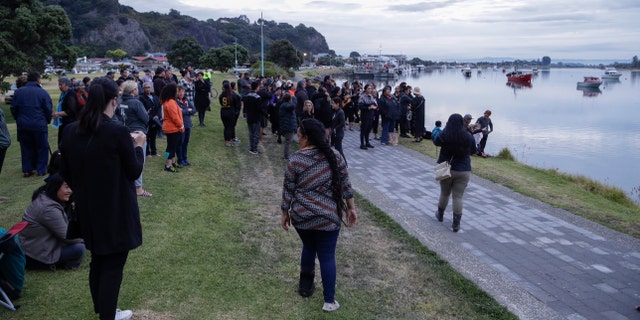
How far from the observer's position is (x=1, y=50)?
17.5 meters

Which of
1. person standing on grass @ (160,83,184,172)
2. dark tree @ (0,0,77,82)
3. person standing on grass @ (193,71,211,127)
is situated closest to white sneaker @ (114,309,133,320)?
person standing on grass @ (160,83,184,172)

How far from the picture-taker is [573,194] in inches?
372

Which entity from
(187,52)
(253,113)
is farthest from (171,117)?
(187,52)

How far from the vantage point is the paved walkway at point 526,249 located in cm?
459

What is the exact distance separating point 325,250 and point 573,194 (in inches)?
297

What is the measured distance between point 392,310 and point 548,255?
2.66m

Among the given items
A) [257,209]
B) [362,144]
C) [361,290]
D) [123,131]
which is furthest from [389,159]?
[123,131]

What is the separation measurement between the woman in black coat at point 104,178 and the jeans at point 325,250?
140cm

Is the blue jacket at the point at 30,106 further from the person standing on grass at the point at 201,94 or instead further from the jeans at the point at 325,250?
the person standing on grass at the point at 201,94

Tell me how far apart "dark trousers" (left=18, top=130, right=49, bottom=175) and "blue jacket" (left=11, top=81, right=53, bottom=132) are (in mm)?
159

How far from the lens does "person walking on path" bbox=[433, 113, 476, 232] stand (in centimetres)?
638

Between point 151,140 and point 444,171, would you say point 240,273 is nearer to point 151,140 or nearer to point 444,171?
point 444,171

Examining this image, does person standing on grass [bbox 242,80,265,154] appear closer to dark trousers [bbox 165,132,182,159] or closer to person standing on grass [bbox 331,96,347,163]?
person standing on grass [bbox 331,96,347,163]

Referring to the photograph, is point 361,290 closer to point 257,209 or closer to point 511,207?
point 257,209
